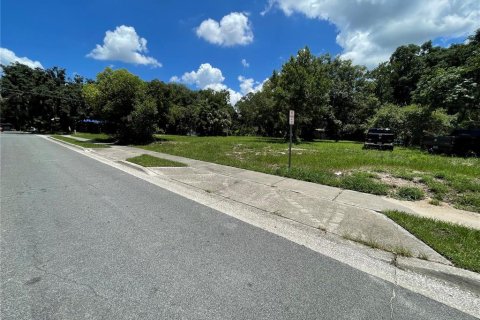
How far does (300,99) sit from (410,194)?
20887 millimetres

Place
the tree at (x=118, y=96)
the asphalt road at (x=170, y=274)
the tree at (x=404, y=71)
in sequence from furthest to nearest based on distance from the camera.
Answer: the tree at (x=404, y=71) → the tree at (x=118, y=96) → the asphalt road at (x=170, y=274)

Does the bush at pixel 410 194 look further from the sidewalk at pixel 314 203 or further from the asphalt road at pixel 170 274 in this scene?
the asphalt road at pixel 170 274

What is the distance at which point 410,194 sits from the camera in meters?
6.02

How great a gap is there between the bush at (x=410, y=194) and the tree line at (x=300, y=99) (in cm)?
1260

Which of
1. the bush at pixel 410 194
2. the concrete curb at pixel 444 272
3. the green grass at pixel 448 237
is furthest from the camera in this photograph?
the bush at pixel 410 194

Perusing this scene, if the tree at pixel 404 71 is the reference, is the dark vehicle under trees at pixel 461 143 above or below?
below

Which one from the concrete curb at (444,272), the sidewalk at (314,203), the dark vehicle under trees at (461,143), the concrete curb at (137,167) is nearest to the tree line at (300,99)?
the dark vehicle under trees at (461,143)

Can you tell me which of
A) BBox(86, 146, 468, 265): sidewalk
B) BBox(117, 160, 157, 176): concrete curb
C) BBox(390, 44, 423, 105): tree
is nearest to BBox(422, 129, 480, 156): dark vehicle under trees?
BBox(86, 146, 468, 265): sidewalk

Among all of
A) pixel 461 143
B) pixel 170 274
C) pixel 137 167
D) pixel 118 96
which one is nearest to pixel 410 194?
pixel 170 274

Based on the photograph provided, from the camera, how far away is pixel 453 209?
5160mm

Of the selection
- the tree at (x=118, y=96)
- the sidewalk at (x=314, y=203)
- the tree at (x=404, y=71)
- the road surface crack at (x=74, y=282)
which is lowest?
the sidewalk at (x=314, y=203)

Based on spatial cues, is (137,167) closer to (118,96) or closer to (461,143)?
(118,96)

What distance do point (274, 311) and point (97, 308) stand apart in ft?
5.53

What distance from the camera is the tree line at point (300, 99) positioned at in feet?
61.1
